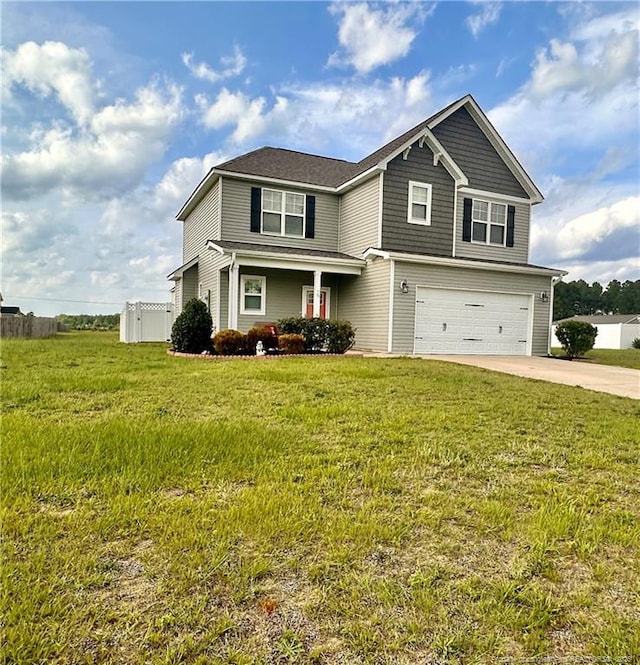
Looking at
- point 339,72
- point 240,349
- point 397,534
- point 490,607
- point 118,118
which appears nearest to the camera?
point 490,607

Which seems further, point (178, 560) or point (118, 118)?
point (118, 118)

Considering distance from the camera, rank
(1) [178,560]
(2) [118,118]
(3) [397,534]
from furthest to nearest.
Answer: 1. (2) [118,118]
2. (3) [397,534]
3. (1) [178,560]

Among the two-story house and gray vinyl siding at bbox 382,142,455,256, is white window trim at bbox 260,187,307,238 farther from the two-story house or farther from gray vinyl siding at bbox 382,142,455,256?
gray vinyl siding at bbox 382,142,455,256

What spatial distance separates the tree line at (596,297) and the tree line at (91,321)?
5939 centimetres

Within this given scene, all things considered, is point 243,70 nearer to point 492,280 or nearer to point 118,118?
point 118,118

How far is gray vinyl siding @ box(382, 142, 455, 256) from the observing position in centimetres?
1396

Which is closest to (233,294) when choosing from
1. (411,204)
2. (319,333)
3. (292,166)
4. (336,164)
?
(319,333)

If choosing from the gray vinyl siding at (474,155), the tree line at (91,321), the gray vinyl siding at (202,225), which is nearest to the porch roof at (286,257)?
the gray vinyl siding at (202,225)

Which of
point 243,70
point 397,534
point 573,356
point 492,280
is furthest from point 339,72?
point 397,534

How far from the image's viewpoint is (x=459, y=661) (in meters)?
1.68

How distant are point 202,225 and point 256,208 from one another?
121 inches

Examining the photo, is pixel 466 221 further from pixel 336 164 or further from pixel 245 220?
pixel 245 220

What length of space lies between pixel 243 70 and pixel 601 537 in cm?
1535

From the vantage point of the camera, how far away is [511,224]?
1631 cm
